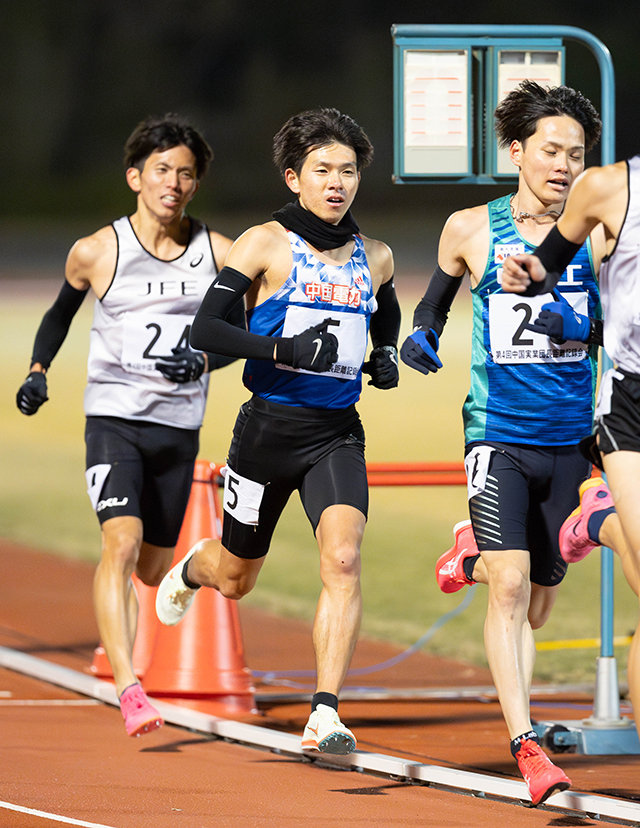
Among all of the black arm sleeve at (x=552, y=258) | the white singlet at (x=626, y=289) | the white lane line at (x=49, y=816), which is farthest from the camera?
the white lane line at (x=49, y=816)

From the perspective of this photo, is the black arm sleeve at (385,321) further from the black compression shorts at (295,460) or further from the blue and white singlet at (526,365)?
the blue and white singlet at (526,365)

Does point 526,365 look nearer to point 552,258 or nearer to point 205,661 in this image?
point 552,258

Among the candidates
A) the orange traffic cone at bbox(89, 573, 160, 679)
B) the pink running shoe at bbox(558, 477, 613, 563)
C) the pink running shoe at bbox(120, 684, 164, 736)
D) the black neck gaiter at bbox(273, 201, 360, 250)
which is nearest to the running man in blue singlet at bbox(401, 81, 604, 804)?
the pink running shoe at bbox(558, 477, 613, 563)

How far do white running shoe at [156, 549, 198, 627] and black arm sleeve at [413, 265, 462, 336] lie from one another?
64.0 inches

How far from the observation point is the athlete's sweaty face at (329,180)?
509cm

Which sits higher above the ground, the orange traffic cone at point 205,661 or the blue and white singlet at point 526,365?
the blue and white singlet at point 526,365

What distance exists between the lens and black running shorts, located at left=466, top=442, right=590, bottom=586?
4750 mm

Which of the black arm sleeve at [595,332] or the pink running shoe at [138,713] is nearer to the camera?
the black arm sleeve at [595,332]

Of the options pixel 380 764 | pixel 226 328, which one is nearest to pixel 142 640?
pixel 380 764

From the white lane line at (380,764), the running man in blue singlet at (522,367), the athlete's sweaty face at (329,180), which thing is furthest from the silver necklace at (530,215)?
the white lane line at (380,764)

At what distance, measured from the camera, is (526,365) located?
189 inches

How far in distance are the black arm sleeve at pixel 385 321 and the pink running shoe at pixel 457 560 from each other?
0.80 metres

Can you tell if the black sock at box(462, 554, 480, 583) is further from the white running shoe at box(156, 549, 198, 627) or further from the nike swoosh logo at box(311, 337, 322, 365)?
the white running shoe at box(156, 549, 198, 627)

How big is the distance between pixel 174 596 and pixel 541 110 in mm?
2621
